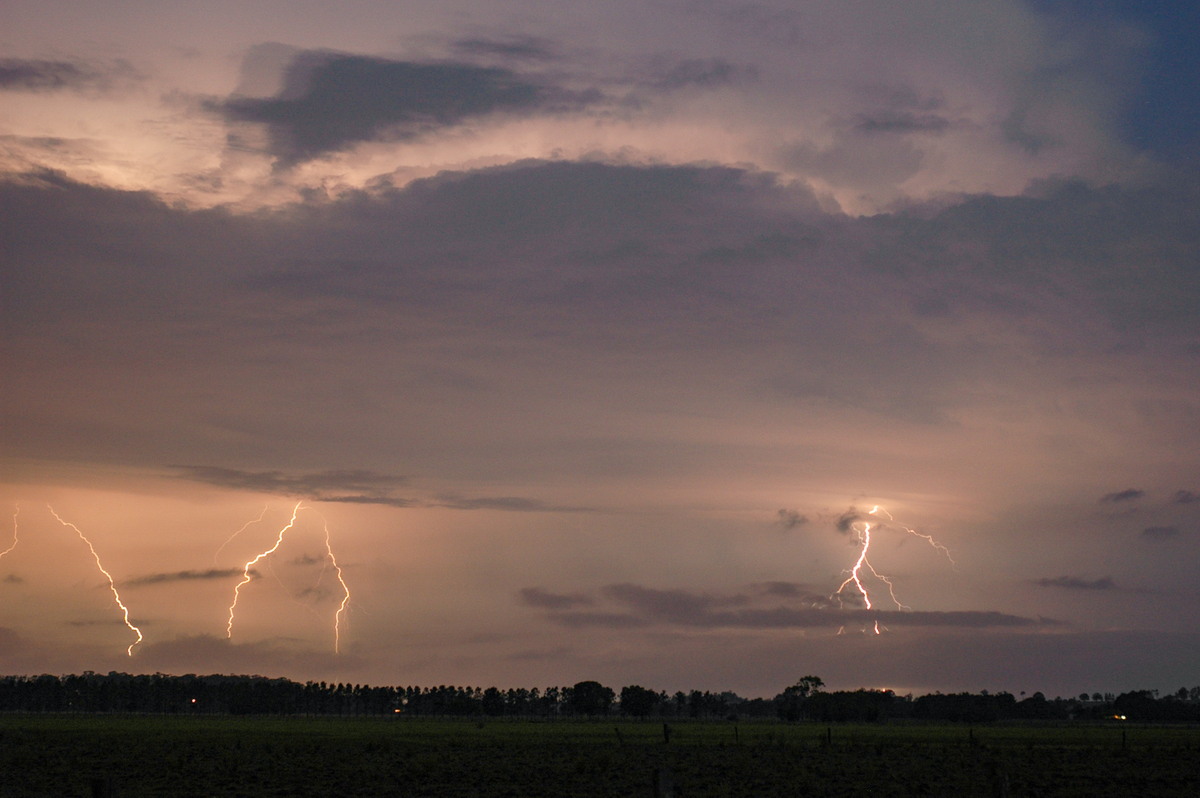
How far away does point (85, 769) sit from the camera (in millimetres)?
42188

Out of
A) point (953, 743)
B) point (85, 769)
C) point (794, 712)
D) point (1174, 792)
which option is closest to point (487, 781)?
point (85, 769)

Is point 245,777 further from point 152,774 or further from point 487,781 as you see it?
point 487,781

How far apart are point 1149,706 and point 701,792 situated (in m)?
169

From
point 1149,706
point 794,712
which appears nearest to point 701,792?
point 794,712

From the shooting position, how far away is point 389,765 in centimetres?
4572

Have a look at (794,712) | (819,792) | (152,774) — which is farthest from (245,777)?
(794,712)

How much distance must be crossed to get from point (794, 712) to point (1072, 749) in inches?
4854

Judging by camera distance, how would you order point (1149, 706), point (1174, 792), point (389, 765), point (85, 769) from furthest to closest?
point (1149, 706) < point (389, 765) < point (85, 769) < point (1174, 792)

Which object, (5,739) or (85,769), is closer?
(85,769)

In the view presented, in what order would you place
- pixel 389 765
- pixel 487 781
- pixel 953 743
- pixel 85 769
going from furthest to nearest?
pixel 953 743 → pixel 389 765 → pixel 85 769 → pixel 487 781

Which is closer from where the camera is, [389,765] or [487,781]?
[487,781]

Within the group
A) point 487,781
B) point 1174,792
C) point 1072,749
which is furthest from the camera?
point 1072,749

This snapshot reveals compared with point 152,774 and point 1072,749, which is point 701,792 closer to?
point 152,774

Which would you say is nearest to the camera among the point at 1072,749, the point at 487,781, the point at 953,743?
the point at 487,781
